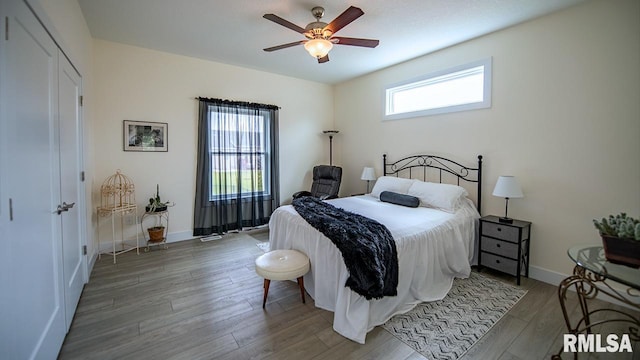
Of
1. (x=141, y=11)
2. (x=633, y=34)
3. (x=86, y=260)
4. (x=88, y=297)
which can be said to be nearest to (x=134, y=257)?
(x=86, y=260)

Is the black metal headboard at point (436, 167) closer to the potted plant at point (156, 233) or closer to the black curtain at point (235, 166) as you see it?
the black curtain at point (235, 166)

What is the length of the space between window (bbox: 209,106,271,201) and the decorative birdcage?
1.08 metres

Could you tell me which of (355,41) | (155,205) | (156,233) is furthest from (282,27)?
(156,233)

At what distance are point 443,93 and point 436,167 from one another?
41.5 inches

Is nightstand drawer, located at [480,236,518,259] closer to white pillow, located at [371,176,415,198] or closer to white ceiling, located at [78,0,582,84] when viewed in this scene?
white pillow, located at [371,176,415,198]

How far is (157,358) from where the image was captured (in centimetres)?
181

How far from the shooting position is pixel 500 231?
290 centimetres

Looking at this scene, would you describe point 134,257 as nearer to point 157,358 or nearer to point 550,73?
point 157,358

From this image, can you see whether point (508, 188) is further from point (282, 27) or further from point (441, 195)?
point (282, 27)

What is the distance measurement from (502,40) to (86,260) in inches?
205

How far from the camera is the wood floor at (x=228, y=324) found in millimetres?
1866

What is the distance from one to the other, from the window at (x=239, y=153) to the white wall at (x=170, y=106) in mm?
298

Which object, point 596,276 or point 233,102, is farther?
point 233,102

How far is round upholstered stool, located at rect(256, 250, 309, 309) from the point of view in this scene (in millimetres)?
2295
